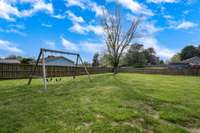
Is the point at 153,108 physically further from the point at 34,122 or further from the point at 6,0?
the point at 6,0

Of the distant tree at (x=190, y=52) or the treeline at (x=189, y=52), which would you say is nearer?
the distant tree at (x=190, y=52)

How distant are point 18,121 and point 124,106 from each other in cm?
235

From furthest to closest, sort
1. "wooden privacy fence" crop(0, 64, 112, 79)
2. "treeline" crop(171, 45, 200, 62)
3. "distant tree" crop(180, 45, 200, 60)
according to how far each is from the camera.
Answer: "treeline" crop(171, 45, 200, 62) < "distant tree" crop(180, 45, 200, 60) < "wooden privacy fence" crop(0, 64, 112, 79)

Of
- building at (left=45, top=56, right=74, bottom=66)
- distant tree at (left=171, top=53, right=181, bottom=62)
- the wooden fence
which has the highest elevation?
distant tree at (left=171, top=53, right=181, bottom=62)

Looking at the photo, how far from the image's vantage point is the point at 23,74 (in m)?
15.4

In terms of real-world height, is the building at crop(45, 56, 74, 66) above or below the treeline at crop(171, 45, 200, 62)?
below

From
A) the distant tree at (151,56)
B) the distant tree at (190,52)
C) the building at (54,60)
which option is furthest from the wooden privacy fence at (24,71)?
the distant tree at (190,52)

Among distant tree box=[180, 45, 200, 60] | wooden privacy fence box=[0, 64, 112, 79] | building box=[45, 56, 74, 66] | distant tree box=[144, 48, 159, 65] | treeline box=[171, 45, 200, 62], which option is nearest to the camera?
building box=[45, 56, 74, 66]

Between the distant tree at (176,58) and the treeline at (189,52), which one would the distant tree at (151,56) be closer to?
the distant tree at (176,58)

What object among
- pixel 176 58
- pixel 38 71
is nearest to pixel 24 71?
pixel 38 71

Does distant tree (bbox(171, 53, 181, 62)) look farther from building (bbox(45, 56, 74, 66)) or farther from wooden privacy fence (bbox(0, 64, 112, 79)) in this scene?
wooden privacy fence (bbox(0, 64, 112, 79))

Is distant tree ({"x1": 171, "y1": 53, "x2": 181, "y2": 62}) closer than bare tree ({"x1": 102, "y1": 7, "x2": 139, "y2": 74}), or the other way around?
bare tree ({"x1": 102, "y1": 7, "x2": 139, "y2": 74})

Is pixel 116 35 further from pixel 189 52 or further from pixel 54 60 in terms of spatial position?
pixel 189 52

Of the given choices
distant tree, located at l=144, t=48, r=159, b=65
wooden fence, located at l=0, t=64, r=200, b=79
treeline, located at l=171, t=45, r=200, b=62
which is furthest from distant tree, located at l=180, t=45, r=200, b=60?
wooden fence, located at l=0, t=64, r=200, b=79
